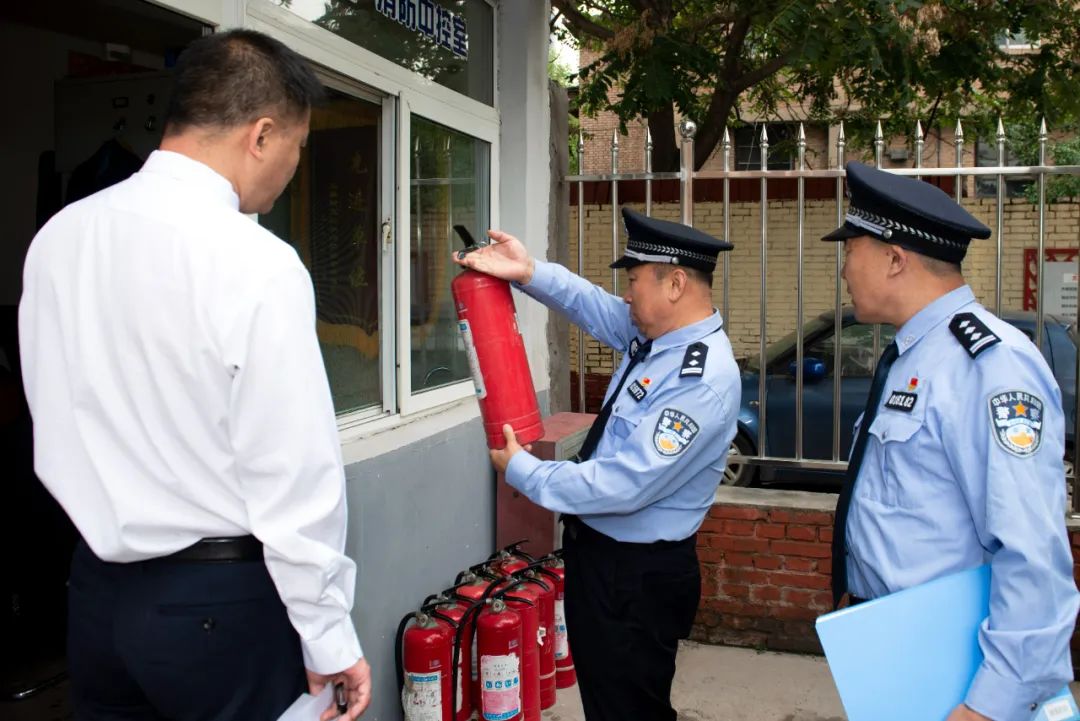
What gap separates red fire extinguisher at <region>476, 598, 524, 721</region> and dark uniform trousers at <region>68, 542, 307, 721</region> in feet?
5.76

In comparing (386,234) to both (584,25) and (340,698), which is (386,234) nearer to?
(340,698)

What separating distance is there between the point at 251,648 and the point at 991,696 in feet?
4.08

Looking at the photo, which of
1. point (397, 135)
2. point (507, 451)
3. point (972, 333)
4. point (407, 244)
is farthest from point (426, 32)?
point (972, 333)

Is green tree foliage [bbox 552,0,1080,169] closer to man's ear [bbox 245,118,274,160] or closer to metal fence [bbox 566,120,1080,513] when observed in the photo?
metal fence [bbox 566,120,1080,513]

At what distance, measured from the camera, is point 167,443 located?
1.42 meters

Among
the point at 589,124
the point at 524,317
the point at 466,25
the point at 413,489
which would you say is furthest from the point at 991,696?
the point at 589,124

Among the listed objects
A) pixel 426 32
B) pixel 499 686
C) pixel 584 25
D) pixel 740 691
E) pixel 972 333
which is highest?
pixel 584 25

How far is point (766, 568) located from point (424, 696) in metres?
1.81

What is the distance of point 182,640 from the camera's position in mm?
1406

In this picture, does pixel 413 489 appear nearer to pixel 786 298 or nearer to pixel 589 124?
pixel 786 298

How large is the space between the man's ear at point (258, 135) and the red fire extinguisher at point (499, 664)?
2120mm

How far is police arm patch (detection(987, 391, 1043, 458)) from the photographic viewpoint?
5.25 ft

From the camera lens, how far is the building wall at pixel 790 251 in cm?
937

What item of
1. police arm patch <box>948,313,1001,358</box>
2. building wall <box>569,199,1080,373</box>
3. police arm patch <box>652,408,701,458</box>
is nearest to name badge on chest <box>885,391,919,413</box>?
police arm patch <box>948,313,1001,358</box>
